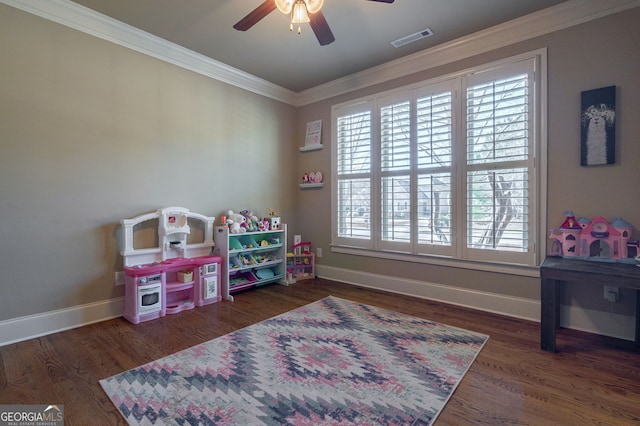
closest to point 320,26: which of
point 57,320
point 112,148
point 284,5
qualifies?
point 284,5

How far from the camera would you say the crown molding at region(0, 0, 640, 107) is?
2.44 meters

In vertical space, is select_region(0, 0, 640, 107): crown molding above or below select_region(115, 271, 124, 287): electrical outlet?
above

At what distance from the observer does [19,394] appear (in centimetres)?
166

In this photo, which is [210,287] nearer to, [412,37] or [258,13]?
[258,13]

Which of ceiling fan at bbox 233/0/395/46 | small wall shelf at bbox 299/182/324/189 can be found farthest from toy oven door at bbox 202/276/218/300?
ceiling fan at bbox 233/0/395/46

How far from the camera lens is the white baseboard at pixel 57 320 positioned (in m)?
2.29

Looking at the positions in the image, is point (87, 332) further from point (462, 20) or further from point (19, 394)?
point (462, 20)

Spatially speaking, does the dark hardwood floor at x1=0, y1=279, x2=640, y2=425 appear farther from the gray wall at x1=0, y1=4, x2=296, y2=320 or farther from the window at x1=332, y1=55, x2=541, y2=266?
the window at x1=332, y1=55, x2=541, y2=266

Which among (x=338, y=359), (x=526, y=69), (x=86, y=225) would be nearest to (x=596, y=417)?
(x=338, y=359)

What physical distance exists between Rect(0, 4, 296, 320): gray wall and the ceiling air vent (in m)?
2.12

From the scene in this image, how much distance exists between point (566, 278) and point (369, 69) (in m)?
3.00

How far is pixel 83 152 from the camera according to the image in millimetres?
2633

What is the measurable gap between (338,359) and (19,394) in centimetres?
185

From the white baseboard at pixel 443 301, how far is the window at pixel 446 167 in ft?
1.28
